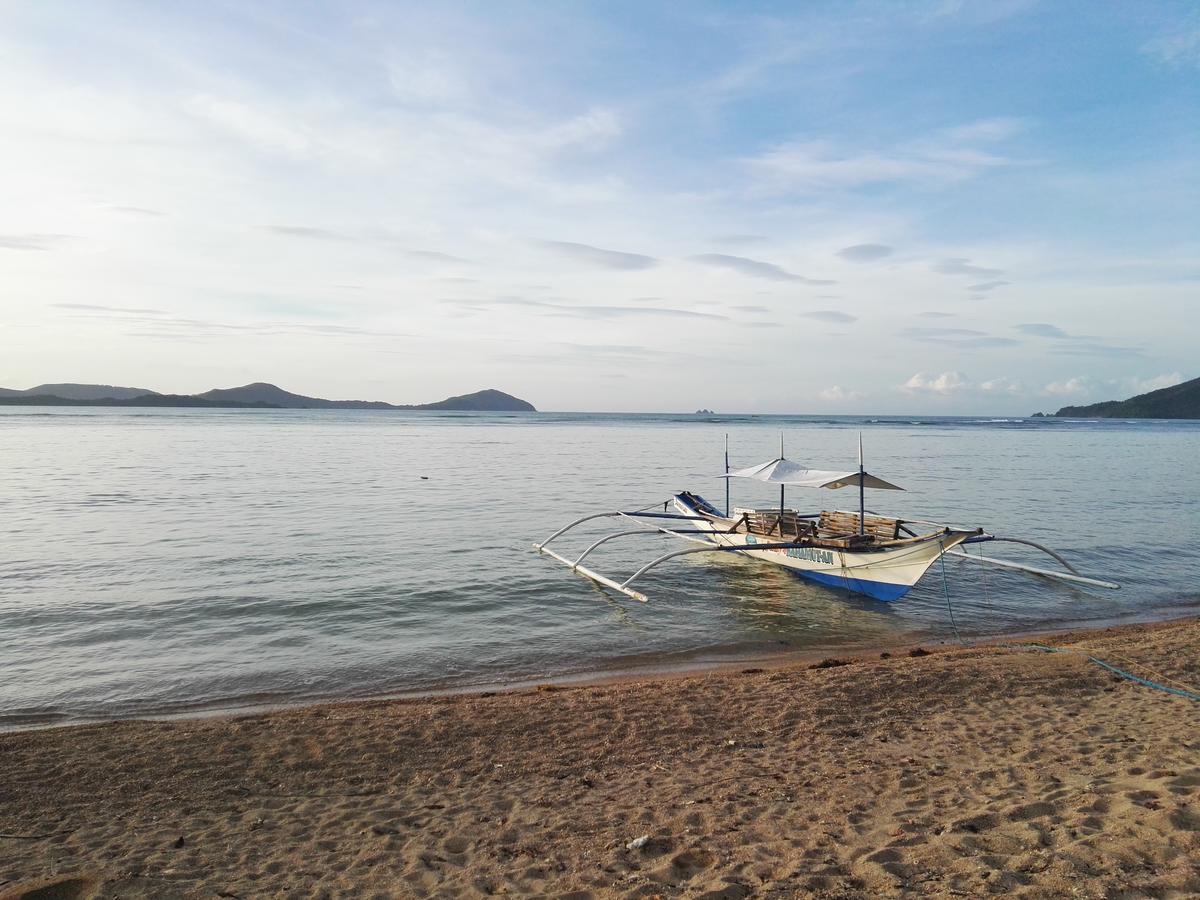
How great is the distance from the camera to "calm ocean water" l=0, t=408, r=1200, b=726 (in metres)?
10.3

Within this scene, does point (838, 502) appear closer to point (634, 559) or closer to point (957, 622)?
point (634, 559)

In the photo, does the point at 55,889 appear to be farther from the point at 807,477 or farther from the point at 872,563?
the point at 807,477

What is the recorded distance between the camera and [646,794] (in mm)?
6016

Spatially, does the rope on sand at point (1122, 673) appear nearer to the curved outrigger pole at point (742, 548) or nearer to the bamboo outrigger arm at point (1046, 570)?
the curved outrigger pole at point (742, 548)

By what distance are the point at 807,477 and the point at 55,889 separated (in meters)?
13.8

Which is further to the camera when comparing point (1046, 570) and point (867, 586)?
point (1046, 570)

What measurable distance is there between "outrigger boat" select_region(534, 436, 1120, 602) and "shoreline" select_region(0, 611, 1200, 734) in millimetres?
1766

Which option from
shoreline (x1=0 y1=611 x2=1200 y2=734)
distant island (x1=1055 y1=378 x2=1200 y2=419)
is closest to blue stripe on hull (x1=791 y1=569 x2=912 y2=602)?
shoreline (x1=0 y1=611 x2=1200 y2=734)

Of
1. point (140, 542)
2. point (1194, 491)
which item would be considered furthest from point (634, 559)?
point (1194, 491)

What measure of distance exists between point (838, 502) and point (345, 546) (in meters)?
19.2

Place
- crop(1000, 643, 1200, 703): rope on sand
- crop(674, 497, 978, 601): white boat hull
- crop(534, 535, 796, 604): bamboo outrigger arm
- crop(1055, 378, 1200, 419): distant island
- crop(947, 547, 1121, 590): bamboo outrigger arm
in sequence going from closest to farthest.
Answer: crop(1000, 643, 1200, 703): rope on sand < crop(674, 497, 978, 601): white boat hull < crop(534, 535, 796, 604): bamboo outrigger arm < crop(947, 547, 1121, 590): bamboo outrigger arm < crop(1055, 378, 1200, 419): distant island

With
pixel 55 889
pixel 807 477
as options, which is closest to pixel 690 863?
pixel 55 889

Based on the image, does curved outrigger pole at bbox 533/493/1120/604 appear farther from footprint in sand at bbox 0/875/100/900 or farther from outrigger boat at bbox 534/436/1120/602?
footprint in sand at bbox 0/875/100/900

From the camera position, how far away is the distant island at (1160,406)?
157 meters
